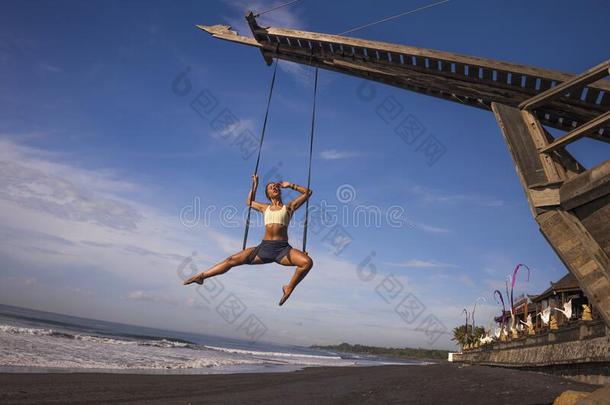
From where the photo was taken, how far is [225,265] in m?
5.67

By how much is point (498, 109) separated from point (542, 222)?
1616mm

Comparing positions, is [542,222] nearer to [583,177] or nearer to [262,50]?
[583,177]

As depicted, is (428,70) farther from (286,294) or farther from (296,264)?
(286,294)

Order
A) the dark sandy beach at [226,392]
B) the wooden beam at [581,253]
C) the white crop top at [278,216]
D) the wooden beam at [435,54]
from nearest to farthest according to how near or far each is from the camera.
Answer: the wooden beam at [581,253] → the wooden beam at [435,54] → the white crop top at [278,216] → the dark sandy beach at [226,392]

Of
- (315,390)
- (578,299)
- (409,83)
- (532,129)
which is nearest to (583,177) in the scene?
(532,129)

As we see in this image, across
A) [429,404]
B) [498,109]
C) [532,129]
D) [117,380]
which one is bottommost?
[117,380]

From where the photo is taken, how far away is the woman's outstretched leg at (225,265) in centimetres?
566

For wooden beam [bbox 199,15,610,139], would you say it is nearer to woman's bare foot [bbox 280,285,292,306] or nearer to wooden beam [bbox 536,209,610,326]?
wooden beam [bbox 536,209,610,326]

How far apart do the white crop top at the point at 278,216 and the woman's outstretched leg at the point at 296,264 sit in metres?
0.50

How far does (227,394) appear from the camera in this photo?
11.3 metres

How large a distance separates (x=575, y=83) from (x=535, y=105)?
51 cm

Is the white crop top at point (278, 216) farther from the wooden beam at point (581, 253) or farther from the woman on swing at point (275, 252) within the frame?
the wooden beam at point (581, 253)

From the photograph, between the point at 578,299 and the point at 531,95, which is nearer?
→ the point at 531,95

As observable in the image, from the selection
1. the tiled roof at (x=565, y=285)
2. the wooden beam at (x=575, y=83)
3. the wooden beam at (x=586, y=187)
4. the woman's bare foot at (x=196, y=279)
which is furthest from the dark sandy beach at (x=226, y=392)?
the tiled roof at (x=565, y=285)
